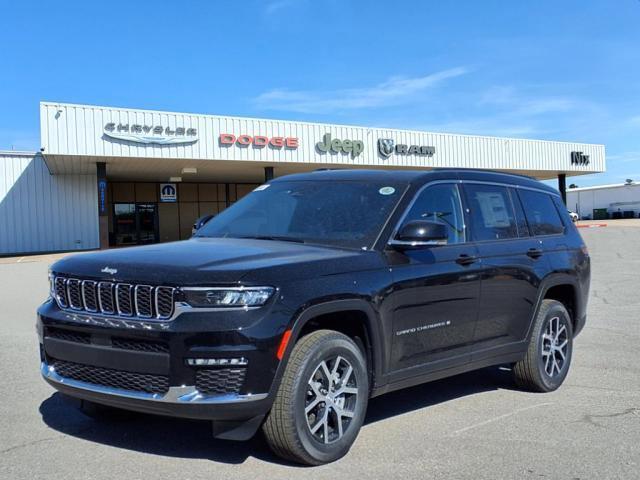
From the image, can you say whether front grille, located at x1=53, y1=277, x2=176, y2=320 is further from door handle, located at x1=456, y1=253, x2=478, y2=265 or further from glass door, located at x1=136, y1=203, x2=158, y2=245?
glass door, located at x1=136, y1=203, x2=158, y2=245

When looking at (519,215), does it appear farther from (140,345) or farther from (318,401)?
(140,345)

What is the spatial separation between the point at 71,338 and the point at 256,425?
133cm

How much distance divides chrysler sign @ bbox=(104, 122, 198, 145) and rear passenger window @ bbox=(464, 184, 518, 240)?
76.7 feet

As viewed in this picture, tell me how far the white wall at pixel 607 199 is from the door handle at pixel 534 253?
3396 inches

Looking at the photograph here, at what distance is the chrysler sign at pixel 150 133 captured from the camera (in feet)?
88.5

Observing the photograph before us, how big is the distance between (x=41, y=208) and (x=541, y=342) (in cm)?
2925

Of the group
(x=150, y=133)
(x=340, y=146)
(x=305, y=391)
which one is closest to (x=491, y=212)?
(x=305, y=391)

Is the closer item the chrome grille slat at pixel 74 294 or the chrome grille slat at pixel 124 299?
the chrome grille slat at pixel 124 299

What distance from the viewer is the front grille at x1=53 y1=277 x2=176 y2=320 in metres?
3.88

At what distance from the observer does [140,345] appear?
12.8 feet

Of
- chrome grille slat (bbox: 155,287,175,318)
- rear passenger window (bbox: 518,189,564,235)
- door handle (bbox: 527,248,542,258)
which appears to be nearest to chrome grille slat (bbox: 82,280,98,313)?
chrome grille slat (bbox: 155,287,175,318)

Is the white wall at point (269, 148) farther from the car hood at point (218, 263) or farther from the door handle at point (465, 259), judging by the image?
the door handle at point (465, 259)

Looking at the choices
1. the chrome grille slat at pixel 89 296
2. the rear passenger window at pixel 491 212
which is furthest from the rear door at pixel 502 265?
the chrome grille slat at pixel 89 296

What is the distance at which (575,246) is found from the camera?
677 centimetres
